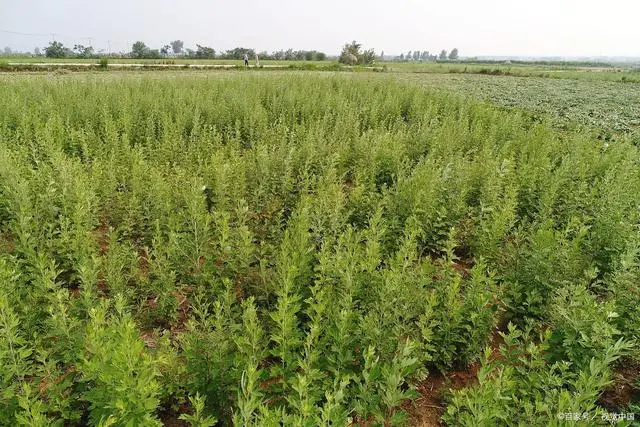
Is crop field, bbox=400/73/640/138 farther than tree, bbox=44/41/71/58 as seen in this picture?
No

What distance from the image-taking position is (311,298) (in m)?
2.65

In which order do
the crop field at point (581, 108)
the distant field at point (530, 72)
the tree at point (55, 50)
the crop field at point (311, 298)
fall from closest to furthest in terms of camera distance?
the crop field at point (311, 298), the crop field at point (581, 108), the distant field at point (530, 72), the tree at point (55, 50)

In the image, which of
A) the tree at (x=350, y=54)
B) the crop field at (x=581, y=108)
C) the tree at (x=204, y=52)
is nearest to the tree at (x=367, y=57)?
the tree at (x=350, y=54)

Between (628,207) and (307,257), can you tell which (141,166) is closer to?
(307,257)

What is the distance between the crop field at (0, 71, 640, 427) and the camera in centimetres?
224

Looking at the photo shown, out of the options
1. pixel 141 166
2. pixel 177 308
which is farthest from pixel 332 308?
pixel 141 166

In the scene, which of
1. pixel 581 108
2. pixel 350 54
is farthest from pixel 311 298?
pixel 350 54

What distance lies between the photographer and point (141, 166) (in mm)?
5492

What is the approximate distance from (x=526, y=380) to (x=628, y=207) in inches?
155

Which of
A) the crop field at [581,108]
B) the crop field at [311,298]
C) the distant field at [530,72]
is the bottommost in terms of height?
the crop field at [311,298]

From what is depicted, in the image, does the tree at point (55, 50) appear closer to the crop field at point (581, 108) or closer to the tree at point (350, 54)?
the tree at point (350, 54)

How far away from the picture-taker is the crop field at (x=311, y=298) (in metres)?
2.24

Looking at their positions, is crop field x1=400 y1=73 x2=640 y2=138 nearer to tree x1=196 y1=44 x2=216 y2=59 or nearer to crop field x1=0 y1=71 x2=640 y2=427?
crop field x1=0 y1=71 x2=640 y2=427

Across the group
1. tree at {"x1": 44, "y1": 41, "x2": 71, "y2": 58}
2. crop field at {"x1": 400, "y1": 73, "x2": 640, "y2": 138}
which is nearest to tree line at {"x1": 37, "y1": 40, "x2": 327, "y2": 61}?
tree at {"x1": 44, "y1": 41, "x2": 71, "y2": 58}
